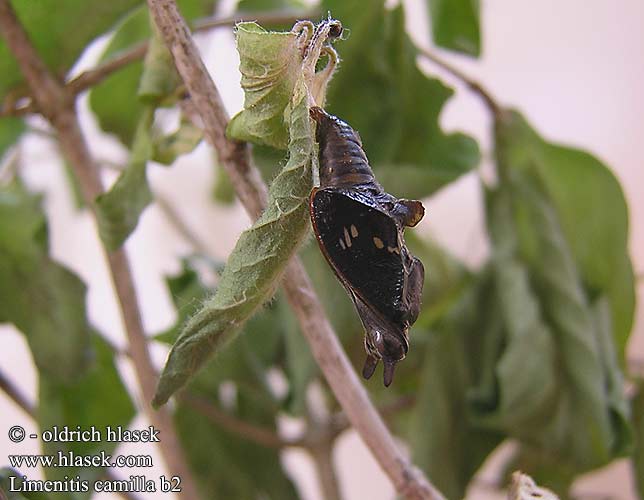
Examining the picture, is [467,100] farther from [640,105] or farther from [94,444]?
[94,444]

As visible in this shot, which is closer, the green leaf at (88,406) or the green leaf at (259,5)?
the green leaf at (88,406)

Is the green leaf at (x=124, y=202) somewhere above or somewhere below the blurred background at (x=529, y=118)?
below

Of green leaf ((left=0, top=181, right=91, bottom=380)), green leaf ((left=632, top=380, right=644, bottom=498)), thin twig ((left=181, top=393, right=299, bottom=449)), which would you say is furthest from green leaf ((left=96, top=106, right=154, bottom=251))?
green leaf ((left=632, top=380, right=644, bottom=498))

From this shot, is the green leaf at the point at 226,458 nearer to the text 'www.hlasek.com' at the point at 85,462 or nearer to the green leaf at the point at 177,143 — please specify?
the text 'www.hlasek.com' at the point at 85,462

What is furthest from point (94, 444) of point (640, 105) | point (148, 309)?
point (640, 105)

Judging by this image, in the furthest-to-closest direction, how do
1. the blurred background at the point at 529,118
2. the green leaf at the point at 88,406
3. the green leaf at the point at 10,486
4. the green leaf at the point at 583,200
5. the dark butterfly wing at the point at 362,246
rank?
the blurred background at the point at 529,118 → the green leaf at the point at 583,200 → the green leaf at the point at 88,406 → the green leaf at the point at 10,486 → the dark butterfly wing at the point at 362,246

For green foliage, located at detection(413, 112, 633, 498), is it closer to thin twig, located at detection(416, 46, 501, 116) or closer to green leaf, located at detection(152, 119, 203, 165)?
thin twig, located at detection(416, 46, 501, 116)

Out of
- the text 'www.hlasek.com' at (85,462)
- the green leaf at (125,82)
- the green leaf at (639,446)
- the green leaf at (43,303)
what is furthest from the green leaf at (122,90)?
the green leaf at (639,446)
